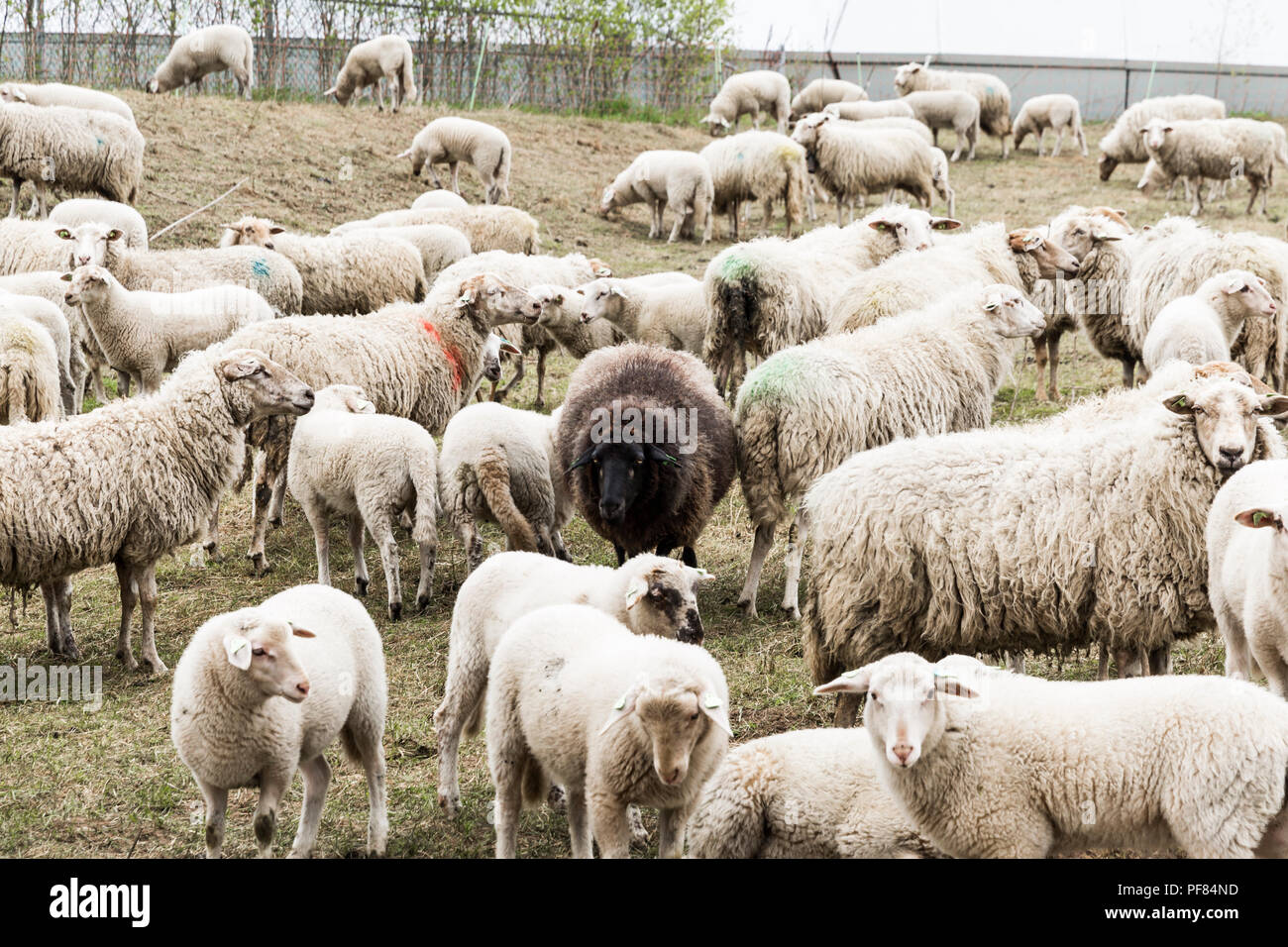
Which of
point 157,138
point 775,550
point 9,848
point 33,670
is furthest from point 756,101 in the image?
point 9,848

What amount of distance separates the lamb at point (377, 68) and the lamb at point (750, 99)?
224 inches

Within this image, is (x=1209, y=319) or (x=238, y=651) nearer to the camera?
(x=238, y=651)

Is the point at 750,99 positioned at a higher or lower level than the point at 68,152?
higher

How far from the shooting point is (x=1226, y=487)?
4793mm

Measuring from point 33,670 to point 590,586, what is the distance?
325 cm

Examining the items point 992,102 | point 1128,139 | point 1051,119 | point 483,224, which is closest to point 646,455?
point 483,224

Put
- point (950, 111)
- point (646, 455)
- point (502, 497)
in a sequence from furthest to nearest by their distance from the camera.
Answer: point (950, 111) → point (502, 497) → point (646, 455)

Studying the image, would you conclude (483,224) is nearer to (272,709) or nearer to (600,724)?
(272,709)

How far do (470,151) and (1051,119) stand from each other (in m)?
12.3

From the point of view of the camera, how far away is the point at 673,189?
56.2ft

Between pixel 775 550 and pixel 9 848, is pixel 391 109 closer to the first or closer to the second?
pixel 775 550

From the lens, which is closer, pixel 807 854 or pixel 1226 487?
pixel 807 854

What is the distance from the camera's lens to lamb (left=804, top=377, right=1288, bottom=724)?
16.5 feet

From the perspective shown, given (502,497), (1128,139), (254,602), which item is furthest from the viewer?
(1128,139)
